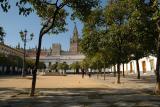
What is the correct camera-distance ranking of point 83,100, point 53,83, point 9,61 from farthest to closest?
point 9,61 → point 53,83 → point 83,100

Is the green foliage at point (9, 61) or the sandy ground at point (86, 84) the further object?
the green foliage at point (9, 61)

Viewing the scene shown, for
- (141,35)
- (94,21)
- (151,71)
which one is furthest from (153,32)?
(151,71)

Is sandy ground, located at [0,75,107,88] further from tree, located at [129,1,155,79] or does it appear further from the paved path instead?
tree, located at [129,1,155,79]

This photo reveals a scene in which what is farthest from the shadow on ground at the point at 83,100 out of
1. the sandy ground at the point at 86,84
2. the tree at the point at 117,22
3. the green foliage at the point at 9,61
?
the green foliage at the point at 9,61

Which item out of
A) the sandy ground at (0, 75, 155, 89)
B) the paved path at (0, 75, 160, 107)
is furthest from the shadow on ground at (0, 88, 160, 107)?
the sandy ground at (0, 75, 155, 89)

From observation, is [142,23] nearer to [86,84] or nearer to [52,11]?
[52,11]

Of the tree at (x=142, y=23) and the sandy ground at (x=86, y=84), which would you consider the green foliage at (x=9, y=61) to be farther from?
the tree at (x=142, y=23)

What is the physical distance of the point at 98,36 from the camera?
34219mm

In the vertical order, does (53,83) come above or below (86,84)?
above

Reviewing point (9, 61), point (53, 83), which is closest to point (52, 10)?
point (53, 83)

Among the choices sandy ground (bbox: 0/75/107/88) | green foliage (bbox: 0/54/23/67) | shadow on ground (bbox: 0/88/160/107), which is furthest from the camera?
green foliage (bbox: 0/54/23/67)

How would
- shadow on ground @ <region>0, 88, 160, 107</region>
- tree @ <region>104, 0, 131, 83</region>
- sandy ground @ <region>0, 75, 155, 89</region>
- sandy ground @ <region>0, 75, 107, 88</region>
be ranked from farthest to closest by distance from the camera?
tree @ <region>104, 0, 131, 83</region>
sandy ground @ <region>0, 75, 107, 88</region>
sandy ground @ <region>0, 75, 155, 89</region>
shadow on ground @ <region>0, 88, 160, 107</region>

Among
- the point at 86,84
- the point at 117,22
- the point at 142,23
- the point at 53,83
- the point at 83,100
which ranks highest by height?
the point at 117,22

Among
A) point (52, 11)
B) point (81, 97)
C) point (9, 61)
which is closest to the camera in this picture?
point (81, 97)
